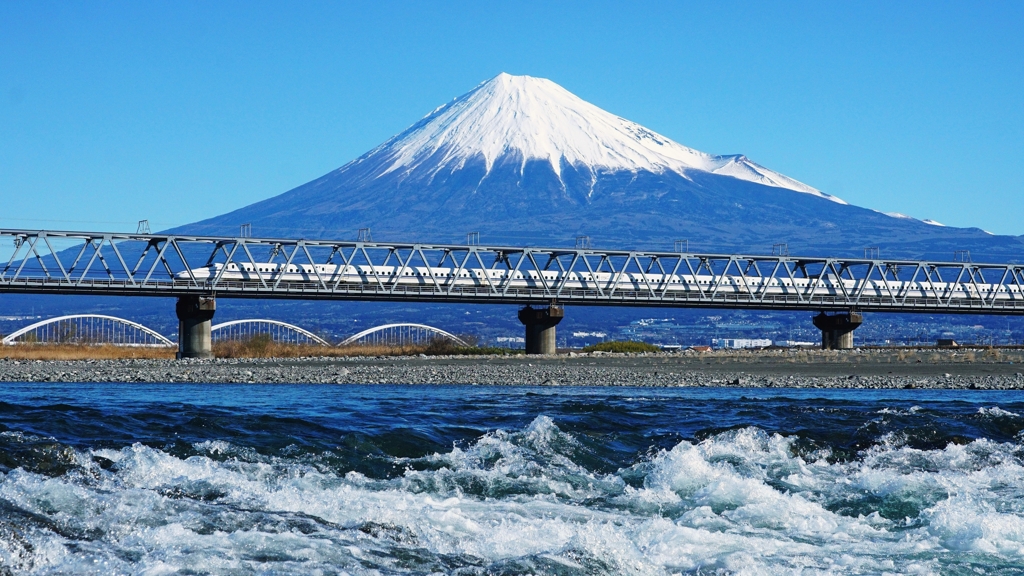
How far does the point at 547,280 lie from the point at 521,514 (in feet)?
215

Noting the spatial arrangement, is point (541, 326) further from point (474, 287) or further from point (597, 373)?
point (597, 373)

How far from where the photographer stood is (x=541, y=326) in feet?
205

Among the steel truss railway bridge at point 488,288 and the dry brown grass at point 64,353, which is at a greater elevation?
the steel truss railway bridge at point 488,288

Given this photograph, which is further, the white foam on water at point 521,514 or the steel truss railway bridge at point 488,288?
the steel truss railway bridge at point 488,288

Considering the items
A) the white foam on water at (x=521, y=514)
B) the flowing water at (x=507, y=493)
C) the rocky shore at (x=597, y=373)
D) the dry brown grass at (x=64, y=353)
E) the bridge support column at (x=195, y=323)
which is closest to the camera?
the white foam on water at (x=521, y=514)

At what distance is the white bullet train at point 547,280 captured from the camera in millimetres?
68562

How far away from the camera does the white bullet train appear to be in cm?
6856

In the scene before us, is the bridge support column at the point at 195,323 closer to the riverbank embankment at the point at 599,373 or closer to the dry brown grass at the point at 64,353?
the dry brown grass at the point at 64,353

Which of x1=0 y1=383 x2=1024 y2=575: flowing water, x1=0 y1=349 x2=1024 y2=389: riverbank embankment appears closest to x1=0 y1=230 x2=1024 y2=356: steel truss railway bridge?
x1=0 y1=349 x2=1024 y2=389: riverbank embankment

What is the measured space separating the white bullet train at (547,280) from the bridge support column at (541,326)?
5.03 metres

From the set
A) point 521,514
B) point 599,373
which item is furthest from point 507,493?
point 599,373

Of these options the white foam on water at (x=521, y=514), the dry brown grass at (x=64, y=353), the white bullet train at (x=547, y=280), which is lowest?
the dry brown grass at (x=64, y=353)

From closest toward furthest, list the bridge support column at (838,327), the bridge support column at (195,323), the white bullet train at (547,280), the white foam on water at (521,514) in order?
1. the white foam on water at (521,514)
2. the bridge support column at (195,323)
3. the white bullet train at (547,280)
4. the bridge support column at (838,327)

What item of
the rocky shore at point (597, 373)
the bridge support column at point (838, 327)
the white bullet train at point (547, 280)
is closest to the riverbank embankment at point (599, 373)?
the rocky shore at point (597, 373)
